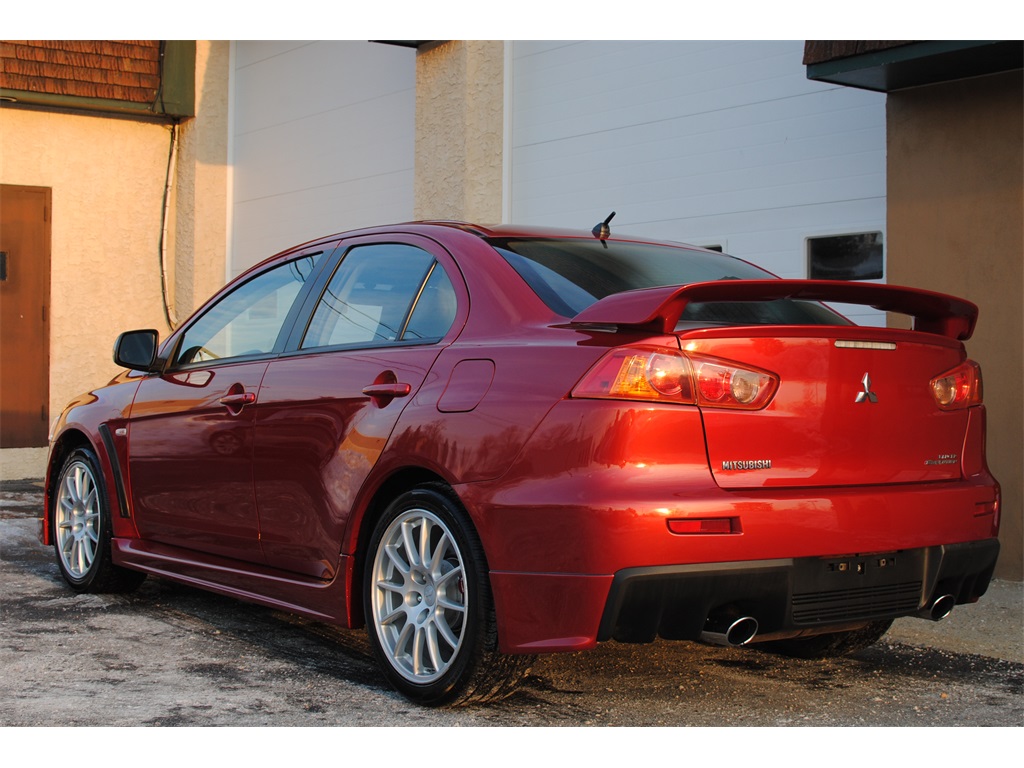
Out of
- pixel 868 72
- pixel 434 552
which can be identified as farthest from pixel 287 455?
pixel 868 72

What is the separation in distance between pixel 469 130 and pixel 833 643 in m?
6.60

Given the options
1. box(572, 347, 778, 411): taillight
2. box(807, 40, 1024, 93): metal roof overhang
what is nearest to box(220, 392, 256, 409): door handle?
box(572, 347, 778, 411): taillight

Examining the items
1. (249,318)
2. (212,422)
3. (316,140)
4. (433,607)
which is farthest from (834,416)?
(316,140)

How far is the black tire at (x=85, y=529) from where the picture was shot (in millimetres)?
6148

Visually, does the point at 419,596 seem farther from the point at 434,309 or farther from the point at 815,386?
the point at 815,386

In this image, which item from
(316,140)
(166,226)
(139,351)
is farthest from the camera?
(166,226)

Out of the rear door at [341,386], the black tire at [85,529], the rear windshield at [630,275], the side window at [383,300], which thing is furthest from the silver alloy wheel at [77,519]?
the rear windshield at [630,275]

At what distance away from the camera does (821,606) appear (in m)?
3.76

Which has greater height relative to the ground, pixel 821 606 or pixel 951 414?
pixel 951 414

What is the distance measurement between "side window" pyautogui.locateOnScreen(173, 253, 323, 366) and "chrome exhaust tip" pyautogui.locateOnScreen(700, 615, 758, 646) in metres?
2.28

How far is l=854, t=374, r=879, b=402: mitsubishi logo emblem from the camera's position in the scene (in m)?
3.88

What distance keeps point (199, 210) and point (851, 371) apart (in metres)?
12.3

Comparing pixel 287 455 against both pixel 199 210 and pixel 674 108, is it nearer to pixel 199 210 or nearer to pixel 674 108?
pixel 674 108

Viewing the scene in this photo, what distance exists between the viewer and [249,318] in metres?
5.58
